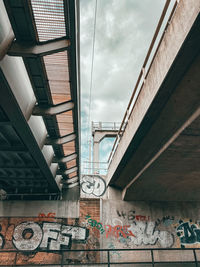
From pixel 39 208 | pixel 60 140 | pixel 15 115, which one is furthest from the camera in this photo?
pixel 39 208

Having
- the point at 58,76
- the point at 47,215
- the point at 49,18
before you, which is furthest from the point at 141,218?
the point at 49,18

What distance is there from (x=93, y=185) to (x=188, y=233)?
28.3ft

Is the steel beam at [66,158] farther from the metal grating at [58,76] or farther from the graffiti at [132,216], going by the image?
the graffiti at [132,216]

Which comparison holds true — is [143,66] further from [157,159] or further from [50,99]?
[157,159]

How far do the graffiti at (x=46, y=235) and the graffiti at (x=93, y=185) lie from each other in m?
2.89

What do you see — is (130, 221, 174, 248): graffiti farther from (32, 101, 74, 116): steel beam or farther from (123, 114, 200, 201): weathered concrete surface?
(32, 101, 74, 116): steel beam

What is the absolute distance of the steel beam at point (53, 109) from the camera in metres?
6.81

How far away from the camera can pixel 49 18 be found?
401 cm

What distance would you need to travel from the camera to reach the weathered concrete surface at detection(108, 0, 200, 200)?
15.0 feet

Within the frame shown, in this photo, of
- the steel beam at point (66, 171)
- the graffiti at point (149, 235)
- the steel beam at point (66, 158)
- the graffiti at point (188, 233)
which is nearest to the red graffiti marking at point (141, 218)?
the graffiti at point (149, 235)

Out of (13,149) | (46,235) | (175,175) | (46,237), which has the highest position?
(13,149)

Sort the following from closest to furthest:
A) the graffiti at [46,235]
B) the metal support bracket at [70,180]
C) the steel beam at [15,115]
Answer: the steel beam at [15,115]
the graffiti at [46,235]
the metal support bracket at [70,180]

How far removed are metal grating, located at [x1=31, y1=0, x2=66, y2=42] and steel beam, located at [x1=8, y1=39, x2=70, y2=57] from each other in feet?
0.49

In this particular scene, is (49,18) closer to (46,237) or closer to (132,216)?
(46,237)
